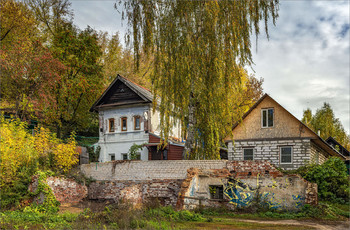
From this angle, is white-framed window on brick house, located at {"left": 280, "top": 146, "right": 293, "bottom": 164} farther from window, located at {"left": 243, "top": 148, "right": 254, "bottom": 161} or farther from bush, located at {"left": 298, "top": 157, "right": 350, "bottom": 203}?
bush, located at {"left": 298, "top": 157, "right": 350, "bottom": 203}

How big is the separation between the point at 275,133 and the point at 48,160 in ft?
46.3

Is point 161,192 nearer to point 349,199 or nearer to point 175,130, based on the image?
point 349,199

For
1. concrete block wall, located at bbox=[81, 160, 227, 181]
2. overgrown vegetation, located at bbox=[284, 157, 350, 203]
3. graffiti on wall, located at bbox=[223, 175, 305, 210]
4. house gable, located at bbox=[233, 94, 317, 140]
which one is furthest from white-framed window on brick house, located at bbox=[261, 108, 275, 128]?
graffiti on wall, located at bbox=[223, 175, 305, 210]

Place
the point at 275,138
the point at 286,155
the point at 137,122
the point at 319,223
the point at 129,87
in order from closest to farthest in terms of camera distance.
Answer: the point at 319,223 → the point at 286,155 → the point at 275,138 → the point at 129,87 → the point at 137,122

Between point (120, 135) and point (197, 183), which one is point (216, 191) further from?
point (120, 135)

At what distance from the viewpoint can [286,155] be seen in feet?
76.6

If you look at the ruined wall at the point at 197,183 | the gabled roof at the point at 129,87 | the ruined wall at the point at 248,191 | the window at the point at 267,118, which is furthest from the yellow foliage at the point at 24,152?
the window at the point at 267,118

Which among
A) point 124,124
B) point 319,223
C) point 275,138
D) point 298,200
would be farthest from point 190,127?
point 124,124

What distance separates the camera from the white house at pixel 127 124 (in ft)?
89.2

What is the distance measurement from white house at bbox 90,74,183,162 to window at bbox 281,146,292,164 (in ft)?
24.3

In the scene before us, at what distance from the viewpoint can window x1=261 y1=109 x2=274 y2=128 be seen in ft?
78.5

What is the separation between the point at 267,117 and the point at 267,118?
7 centimetres

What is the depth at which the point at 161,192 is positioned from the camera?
17500 mm

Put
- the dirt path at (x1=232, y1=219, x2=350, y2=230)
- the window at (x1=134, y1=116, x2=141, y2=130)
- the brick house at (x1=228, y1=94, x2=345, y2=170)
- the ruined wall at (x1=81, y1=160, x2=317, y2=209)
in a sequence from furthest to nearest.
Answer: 1. the window at (x1=134, y1=116, x2=141, y2=130)
2. the brick house at (x1=228, y1=94, x2=345, y2=170)
3. the ruined wall at (x1=81, y1=160, x2=317, y2=209)
4. the dirt path at (x1=232, y1=219, x2=350, y2=230)
